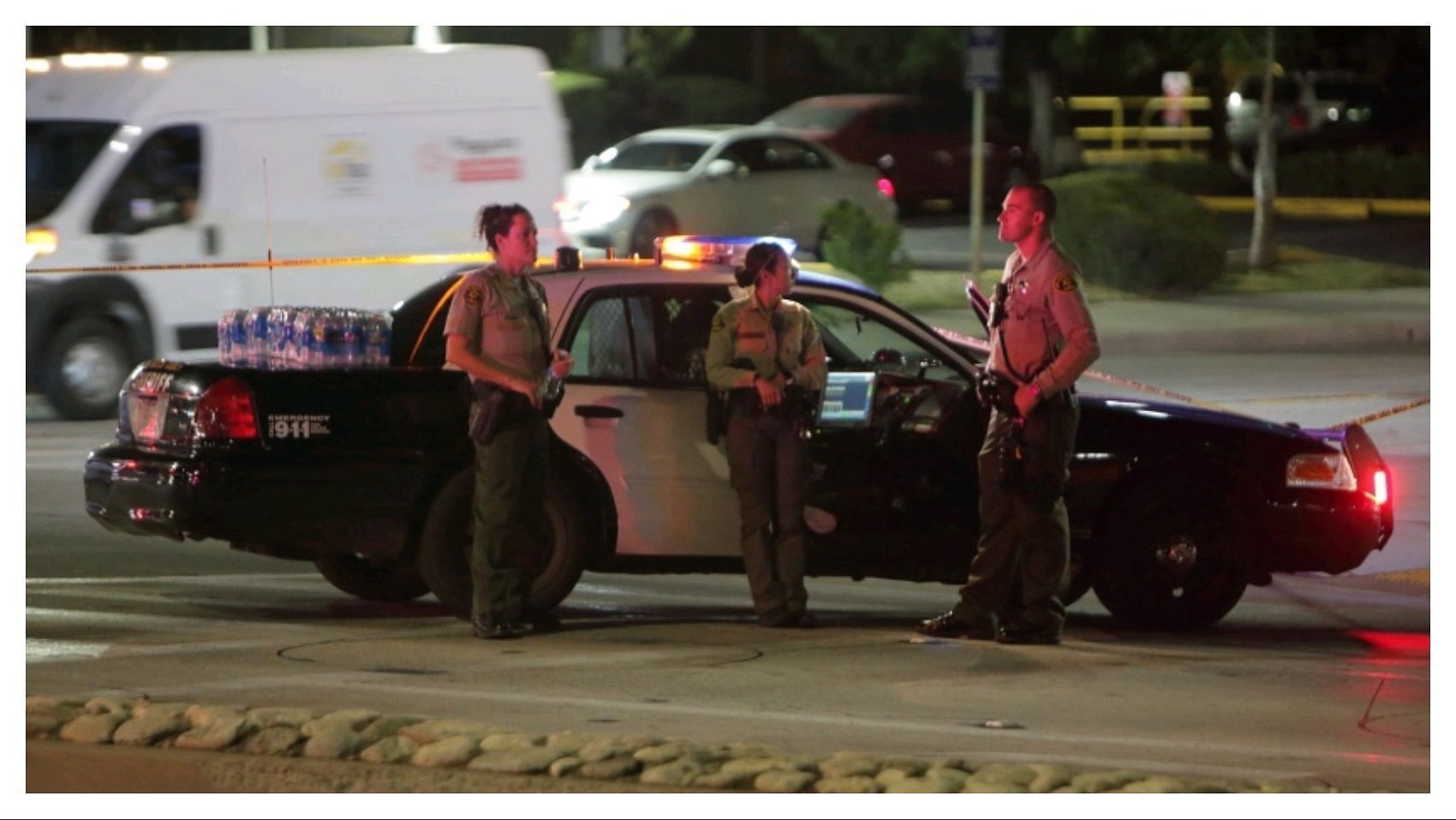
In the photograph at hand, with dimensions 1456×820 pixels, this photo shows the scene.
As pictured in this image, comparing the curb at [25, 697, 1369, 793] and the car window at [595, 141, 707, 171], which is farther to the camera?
the car window at [595, 141, 707, 171]

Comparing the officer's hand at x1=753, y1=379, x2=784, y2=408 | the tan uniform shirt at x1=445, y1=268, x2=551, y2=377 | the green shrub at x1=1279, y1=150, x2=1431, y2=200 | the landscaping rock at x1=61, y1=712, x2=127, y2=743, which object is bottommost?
the green shrub at x1=1279, y1=150, x2=1431, y2=200

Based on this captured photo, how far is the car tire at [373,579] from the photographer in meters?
10.3

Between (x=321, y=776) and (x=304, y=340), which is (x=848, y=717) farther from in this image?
(x=304, y=340)

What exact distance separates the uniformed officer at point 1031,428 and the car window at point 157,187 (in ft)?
29.8

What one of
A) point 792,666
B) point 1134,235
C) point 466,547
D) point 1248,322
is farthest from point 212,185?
point 1134,235

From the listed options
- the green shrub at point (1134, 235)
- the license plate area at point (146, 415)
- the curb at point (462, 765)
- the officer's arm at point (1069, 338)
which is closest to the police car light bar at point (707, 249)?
the officer's arm at point (1069, 338)

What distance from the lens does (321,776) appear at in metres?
6.69

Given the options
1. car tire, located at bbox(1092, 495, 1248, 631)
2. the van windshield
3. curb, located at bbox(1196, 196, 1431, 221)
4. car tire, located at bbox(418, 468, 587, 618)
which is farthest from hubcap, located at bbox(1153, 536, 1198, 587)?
curb, located at bbox(1196, 196, 1431, 221)

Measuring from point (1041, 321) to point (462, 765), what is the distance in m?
3.21

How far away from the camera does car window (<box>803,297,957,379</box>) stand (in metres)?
9.70

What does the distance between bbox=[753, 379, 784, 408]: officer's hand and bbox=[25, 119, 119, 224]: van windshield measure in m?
8.80

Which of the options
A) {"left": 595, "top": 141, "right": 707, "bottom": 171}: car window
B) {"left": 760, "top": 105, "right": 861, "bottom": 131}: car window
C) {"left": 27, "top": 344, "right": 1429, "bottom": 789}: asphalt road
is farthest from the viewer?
{"left": 760, "top": 105, "right": 861, "bottom": 131}: car window

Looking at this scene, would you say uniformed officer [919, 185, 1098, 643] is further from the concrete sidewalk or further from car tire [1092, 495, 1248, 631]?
the concrete sidewalk

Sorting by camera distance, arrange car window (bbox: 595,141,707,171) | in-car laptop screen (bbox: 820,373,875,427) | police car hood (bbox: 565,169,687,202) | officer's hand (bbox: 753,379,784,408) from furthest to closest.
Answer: car window (bbox: 595,141,707,171) → police car hood (bbox: 565,169,687,202) → in-car laptop screen (bbox: 820,373,875,427) → officer's hand (bbox: 753,379,784,408)
